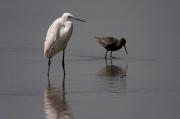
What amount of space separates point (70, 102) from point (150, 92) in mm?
1688

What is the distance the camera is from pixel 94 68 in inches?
632

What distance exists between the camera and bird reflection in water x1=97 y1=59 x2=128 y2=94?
520 inches

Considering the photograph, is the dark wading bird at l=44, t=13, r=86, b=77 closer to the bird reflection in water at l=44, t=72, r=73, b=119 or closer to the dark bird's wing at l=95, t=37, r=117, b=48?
the bird reflection in water at l=44, t=72, r=73, b=119

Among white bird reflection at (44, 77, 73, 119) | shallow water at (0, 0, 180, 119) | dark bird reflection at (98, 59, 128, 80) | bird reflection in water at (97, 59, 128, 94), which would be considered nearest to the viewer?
white bird reflection at (44, 77, 73, 119)

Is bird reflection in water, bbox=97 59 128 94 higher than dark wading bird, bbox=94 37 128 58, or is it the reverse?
dark wading bird, bbox=94 37 128 58

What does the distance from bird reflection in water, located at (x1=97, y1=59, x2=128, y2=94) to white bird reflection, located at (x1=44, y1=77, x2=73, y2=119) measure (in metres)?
0.84

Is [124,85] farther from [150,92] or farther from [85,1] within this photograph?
[85,1]

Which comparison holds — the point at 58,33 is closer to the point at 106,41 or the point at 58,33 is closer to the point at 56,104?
the point at 106,41

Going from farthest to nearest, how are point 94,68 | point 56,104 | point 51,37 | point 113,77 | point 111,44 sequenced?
point 111,44
point 94,68
point 51,37
point 113,77
point 56,104

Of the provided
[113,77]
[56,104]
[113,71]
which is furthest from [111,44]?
[56,104]

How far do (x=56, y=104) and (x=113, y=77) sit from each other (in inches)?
124

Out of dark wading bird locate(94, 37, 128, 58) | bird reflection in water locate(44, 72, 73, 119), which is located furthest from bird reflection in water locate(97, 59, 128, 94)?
dark wading bird locate(94, 37, 128, 58)

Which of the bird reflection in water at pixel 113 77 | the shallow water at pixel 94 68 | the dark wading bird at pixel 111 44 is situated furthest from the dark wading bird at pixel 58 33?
the dark wading bird at pixel 111 44

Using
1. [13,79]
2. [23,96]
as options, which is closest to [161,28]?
[13,79]
